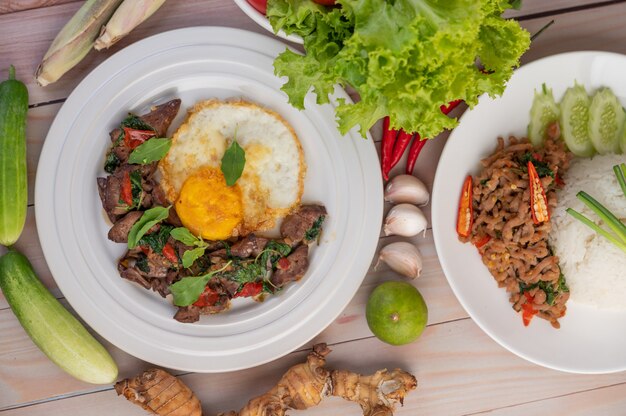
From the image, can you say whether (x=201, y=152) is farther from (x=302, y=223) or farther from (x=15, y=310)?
(x=15, y=310)

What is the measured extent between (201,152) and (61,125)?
2.04 ft

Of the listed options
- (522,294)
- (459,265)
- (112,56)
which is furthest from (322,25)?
(522,294)

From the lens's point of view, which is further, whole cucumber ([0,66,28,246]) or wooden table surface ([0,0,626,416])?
wooden table surface ([0,0,626,416])

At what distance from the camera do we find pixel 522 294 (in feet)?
8.78

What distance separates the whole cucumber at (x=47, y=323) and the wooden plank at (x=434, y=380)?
27cm

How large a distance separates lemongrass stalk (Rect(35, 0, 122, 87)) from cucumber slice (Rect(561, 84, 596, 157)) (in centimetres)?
201

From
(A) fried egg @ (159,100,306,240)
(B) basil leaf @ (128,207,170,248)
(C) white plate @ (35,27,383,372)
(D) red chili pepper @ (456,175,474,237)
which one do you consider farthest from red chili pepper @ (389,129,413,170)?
(B) basil leaf @ (128,207,170,248)

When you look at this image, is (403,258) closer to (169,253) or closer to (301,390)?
(301,390)

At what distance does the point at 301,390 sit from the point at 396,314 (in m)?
0.57

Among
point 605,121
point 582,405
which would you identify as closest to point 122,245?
point 605,121

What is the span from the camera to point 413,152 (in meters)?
2.78

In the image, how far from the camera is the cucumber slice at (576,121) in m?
2.63

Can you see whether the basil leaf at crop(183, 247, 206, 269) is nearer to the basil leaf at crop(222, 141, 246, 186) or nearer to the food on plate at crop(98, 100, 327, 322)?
the food on plate at crop(98, 100, 327, 322)

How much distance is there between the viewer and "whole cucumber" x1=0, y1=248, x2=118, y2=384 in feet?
8.66
